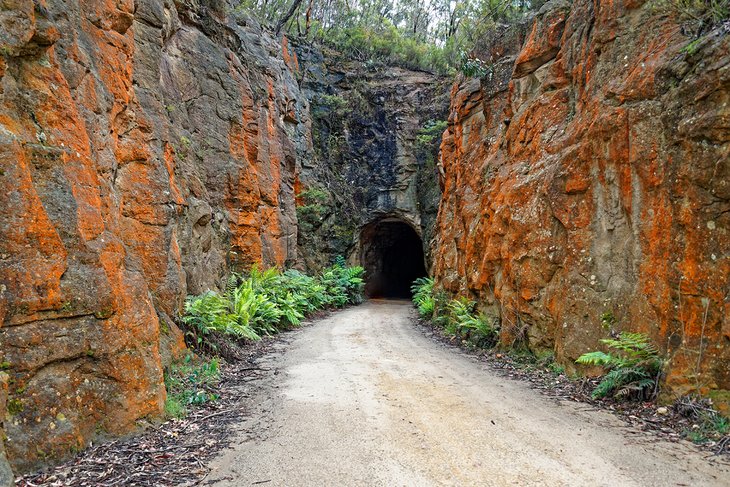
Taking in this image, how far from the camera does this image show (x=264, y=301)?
11461mm

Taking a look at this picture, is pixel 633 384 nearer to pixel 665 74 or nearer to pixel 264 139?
pixel 665 74

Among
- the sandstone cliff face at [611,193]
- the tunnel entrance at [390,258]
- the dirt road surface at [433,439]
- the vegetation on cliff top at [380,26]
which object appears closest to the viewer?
the dirt road surface at [433,439]

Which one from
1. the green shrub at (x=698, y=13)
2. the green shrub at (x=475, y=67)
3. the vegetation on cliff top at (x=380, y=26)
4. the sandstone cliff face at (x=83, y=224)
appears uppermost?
the vegetation on cliff top at (x=380, y=26)

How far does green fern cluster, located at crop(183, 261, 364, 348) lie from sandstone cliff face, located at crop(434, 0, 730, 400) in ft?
18.0

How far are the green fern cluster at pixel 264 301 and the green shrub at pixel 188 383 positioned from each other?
2.32ft

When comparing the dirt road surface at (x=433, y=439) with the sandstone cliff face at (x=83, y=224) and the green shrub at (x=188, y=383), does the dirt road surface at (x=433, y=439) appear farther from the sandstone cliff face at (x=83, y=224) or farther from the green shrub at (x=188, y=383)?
the sandstone cliff face at (x=83, y=224)

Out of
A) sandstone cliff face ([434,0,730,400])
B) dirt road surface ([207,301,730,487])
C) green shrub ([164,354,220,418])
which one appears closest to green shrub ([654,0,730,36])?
sandstone cliff face ([434,0,730,400])

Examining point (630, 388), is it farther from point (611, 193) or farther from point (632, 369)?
point (611, 193)

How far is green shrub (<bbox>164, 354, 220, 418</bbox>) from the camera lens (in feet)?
16.9

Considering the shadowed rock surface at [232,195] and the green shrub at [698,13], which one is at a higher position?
the green shrub at [698,13]

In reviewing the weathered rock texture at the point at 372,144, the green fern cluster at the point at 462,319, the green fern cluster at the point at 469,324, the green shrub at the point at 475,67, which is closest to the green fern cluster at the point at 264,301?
the weathered rock texture at the point at 372,144

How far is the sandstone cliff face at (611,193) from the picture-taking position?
484cm

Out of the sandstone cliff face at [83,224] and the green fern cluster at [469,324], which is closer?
the sandstone cliff face at [83,224]

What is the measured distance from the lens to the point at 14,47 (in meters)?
3.94
